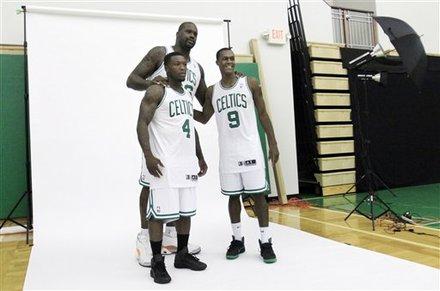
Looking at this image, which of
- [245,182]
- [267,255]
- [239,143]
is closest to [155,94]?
[239,143]

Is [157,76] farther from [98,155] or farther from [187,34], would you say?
[98,155]

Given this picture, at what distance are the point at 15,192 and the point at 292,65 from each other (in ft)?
13.1

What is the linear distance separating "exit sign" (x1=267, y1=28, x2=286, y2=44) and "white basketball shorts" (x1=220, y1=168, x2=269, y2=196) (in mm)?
3119

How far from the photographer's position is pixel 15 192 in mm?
4082

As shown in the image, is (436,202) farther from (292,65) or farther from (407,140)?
(292,65)

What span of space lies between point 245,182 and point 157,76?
94 centimetres

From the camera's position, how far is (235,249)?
2.76m

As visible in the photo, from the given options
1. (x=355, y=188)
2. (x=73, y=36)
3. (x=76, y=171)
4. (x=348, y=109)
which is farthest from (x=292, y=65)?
(x=76, y=171)

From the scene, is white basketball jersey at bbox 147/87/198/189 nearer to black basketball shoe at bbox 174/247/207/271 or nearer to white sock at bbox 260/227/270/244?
black basketball shoe at bbox 174/247/207/271

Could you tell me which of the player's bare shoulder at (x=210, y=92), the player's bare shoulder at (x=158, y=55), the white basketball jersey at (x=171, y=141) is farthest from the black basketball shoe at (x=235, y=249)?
the player's bare shoulder at (x=158, y=55)

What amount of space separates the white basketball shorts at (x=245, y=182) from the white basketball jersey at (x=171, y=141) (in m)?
0.39

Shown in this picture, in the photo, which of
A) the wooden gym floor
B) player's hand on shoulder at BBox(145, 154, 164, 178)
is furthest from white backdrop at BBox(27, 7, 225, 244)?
player's hand on shoulder at BBox(145, 154, 164, 178)

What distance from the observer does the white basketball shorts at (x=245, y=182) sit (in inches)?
106

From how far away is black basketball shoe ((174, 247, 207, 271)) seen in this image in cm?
252
